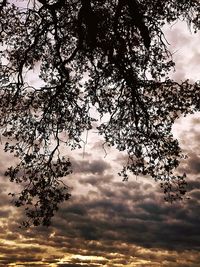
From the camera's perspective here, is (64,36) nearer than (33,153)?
No

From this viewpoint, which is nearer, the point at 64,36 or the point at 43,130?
the point at 43,130

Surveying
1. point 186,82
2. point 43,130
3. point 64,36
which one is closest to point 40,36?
point 64,36

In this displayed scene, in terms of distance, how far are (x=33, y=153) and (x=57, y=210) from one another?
262 cm

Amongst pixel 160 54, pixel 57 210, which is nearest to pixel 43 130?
pixel 57 210

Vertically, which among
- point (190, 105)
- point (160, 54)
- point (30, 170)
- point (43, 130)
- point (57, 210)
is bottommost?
point (57, 210)

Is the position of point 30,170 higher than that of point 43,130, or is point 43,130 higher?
point 43,130

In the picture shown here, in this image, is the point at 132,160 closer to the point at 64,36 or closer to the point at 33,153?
the point at 33,153

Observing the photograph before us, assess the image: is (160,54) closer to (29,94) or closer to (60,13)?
(60,13)

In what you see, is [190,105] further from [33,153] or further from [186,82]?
[33,153]

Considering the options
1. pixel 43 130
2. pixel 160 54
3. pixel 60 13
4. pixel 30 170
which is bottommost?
pixel 30 170

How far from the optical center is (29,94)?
17.6 m

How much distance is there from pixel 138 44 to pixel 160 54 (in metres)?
1.07

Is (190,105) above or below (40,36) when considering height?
below

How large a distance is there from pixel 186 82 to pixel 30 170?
7.59 metres
